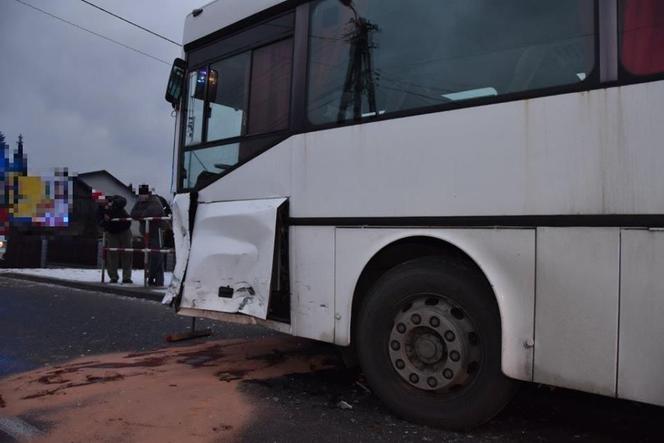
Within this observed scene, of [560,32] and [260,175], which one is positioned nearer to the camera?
[560,32]

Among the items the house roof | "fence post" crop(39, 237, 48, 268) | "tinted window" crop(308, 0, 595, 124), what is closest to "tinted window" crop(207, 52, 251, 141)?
"tinted window" crop(308, 0, 595, 124)

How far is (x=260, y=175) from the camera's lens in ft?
14.0

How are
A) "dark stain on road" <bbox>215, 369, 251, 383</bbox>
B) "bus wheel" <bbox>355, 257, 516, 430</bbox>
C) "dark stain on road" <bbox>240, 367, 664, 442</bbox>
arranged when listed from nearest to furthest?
"bus wheel" <bbox>355, 257, 516, 430</bbox>
"dark stain on road" <bbox>240, 367, 664, 442</bbox>
"dark stain on road" <bbox>215, 369, 251, 383</bbox>

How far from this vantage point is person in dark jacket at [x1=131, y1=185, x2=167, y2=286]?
9.67 meters

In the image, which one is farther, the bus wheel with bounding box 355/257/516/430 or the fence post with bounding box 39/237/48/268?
the fence post with bounding box 39/237/48/268

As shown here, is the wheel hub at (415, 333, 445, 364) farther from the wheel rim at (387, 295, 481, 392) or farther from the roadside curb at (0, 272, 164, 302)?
the roadside curb at (0, 272, 164, 302)

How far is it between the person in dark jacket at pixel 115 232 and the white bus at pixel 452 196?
653 cm

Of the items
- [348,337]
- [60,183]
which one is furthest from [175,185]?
[60,183]

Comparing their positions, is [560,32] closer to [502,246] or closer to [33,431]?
[502,246]

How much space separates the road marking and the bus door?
1.50 metres

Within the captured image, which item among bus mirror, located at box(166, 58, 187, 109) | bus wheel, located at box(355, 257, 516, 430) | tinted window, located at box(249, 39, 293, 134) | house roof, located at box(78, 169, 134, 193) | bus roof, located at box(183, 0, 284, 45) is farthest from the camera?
house roof, located at box(78, 169, 134, 193)

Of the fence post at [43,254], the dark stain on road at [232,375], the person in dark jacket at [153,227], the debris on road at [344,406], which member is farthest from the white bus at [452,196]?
the fence post at [43,254]

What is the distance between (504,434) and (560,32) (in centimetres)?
222

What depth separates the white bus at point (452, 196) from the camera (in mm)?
2656
